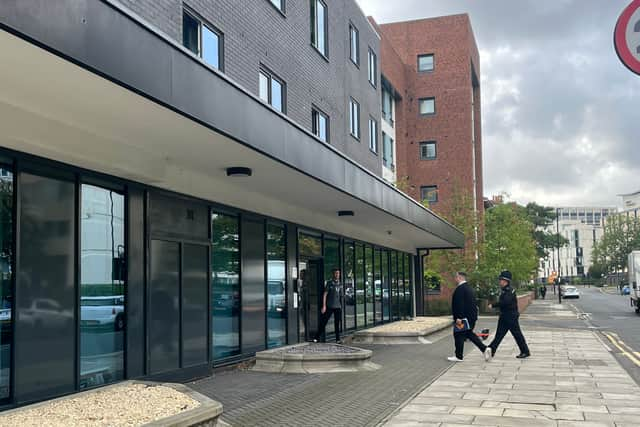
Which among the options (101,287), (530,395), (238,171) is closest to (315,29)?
(238,171)

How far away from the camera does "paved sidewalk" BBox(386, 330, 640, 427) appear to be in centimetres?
825

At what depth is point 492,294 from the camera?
39750 millimetres

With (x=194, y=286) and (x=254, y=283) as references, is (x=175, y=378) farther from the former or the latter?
(x=254, y=283)

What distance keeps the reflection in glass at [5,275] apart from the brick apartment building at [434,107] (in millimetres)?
39315

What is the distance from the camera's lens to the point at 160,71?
7055 millimetres

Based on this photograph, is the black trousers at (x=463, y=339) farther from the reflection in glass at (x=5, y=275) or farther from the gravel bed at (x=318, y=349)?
the reflection in glass at (x=5, y=275)

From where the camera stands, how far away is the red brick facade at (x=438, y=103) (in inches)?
1847

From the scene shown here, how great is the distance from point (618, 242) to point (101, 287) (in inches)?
5252

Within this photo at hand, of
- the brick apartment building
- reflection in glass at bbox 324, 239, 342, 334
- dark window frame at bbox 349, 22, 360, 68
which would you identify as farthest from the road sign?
the brick apartment building

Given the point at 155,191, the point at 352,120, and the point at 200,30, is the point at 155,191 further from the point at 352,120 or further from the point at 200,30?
the point at 352,120

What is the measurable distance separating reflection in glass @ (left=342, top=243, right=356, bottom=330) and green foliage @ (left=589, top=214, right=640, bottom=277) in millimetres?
117585

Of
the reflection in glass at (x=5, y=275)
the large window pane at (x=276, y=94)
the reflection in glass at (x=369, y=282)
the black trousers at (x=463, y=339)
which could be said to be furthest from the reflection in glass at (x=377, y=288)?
the reflection in glass at (x=5, y=275)

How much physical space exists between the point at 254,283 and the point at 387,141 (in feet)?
83.9

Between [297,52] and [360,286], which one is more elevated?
[297,52]
